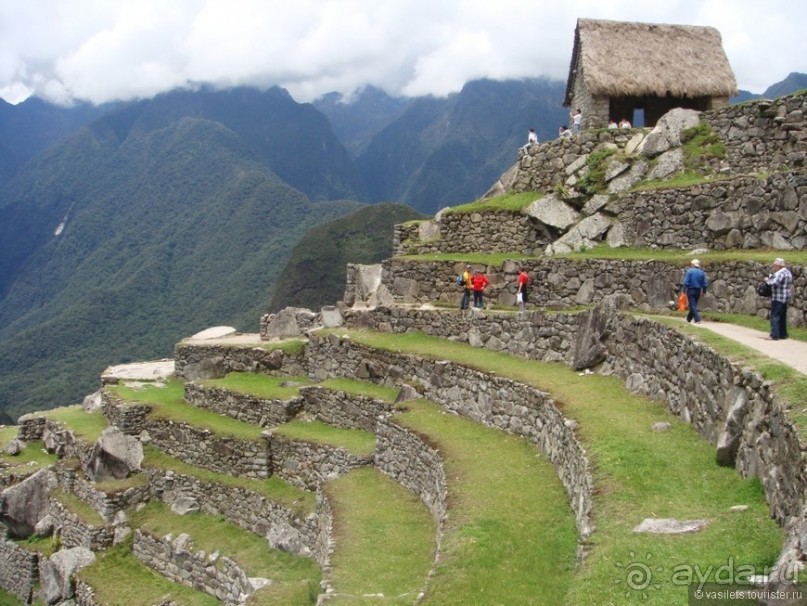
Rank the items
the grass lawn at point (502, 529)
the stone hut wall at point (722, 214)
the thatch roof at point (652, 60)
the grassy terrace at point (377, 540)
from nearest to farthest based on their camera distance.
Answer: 1. the grass lawn at point (502, 529)
2. the grassy terrace at point (377, 540)
3. the stone hut wall at point (722, 214)
4. the thatch roof at point (652, 60)

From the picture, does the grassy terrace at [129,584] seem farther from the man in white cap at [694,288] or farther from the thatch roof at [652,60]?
the thatch roof at [652,60]

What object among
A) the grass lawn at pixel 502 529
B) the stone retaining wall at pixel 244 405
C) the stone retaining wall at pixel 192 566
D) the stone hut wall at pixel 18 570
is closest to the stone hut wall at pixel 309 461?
the stone retaining wall at pixel 244 405

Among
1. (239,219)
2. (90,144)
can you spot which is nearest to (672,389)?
(239,219)

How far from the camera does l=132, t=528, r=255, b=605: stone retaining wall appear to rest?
57.3 feet

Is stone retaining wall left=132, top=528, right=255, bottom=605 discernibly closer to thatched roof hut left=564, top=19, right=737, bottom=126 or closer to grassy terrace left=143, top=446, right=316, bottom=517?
grassy terrace left=143, top=446, right=316, bottom=517

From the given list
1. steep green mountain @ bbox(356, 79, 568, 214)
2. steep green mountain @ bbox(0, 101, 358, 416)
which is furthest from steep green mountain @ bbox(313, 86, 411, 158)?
steep green mountain @ bbox(356, 79, 568, 214)

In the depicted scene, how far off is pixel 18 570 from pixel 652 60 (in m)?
25.5

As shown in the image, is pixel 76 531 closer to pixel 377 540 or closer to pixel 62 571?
pixel 62 571

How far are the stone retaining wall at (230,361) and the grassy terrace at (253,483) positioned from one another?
3.59 metres

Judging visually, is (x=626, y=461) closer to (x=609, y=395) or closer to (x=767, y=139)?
(x=609, y=395)

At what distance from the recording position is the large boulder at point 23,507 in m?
24.0

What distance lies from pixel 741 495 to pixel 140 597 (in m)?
15.0

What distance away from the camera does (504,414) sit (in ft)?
52.6

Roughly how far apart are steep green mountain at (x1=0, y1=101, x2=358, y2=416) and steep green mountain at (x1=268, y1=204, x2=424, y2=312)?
4974mm
